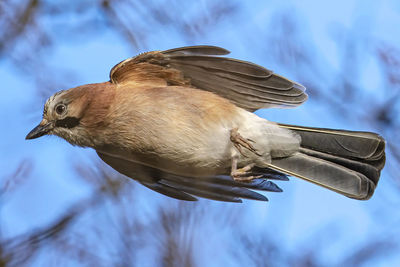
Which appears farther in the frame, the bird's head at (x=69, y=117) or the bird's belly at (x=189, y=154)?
the bird's head at (x=69, y=117)

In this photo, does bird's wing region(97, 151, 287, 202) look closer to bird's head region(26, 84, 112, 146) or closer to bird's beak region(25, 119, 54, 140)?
bird's head region(26, 84, 112, 146)

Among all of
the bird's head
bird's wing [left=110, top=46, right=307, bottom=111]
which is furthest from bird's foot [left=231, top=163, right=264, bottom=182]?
the bird's head

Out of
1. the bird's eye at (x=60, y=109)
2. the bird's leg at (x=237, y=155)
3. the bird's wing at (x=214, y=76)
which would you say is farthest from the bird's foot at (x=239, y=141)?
the bird's eye at (x=60, y=109)

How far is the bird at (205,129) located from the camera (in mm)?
4582

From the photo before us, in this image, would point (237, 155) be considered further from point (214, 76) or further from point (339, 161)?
point (339, 161)

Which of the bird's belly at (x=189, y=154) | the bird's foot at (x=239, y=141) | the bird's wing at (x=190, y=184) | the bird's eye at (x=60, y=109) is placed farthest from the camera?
the bird's wing at (x=190, y=184)

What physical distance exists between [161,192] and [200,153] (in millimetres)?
643

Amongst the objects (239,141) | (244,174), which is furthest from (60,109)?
(244,174)

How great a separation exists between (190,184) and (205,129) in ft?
2.01

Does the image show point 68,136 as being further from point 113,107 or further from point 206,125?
point 206,125

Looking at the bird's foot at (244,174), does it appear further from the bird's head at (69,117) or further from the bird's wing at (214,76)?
the bird's head at (69,117)

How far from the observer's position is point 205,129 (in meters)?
4.64

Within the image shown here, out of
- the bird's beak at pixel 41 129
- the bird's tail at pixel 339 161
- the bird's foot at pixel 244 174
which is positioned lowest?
the bird's beak at pixel 41 129

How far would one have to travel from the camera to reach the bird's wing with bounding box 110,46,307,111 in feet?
15.1
